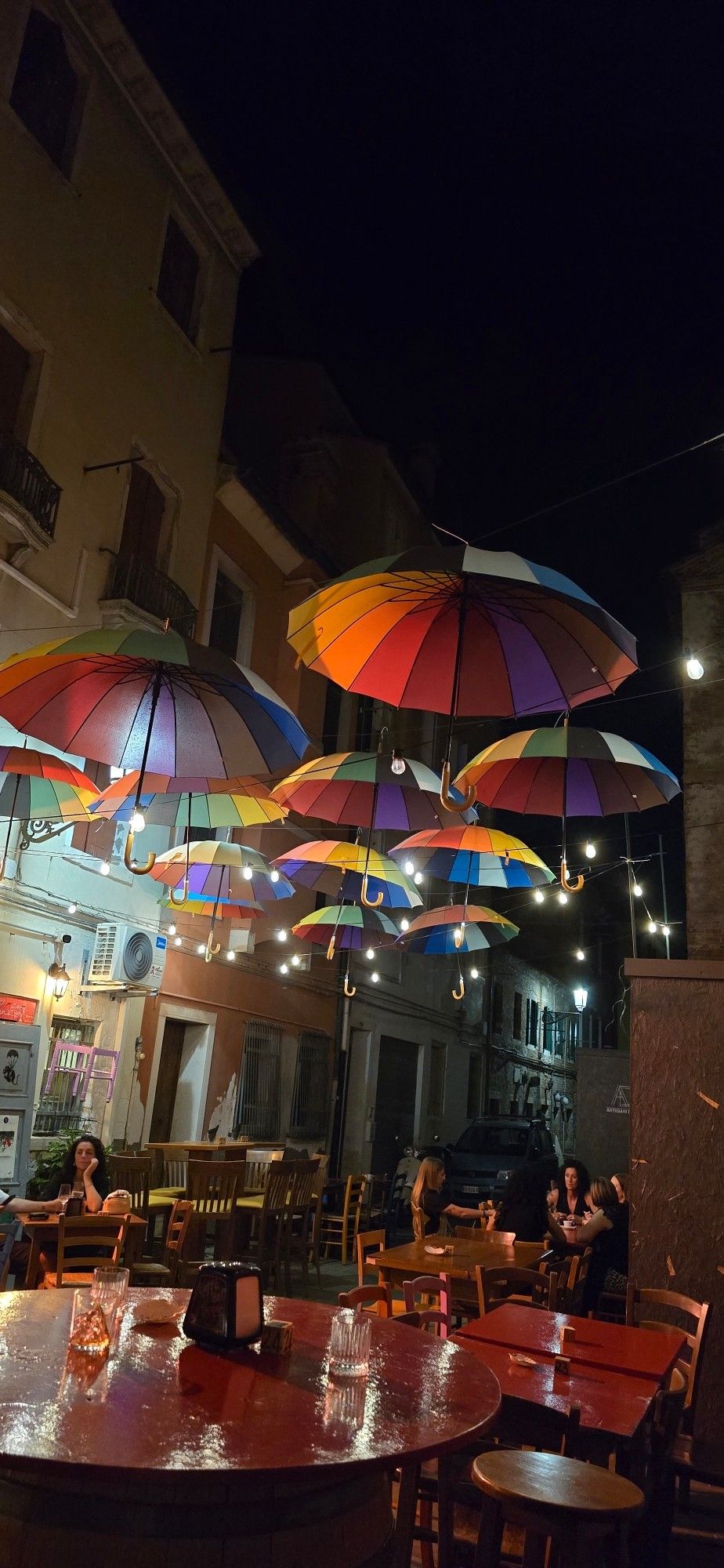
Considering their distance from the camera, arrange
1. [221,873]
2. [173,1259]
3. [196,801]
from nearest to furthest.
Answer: [173,1259] < [196,801] < [221,873]

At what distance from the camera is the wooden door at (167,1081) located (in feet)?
48.3

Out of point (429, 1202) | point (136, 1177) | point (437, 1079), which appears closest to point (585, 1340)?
point (429, 1202)

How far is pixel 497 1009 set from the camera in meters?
34.1

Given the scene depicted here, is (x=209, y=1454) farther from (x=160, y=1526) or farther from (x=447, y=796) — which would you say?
(x=447, y=796)

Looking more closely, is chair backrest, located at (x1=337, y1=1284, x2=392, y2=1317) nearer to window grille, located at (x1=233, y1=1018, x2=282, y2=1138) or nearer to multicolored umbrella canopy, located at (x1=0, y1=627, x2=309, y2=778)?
multicolored umbrella canopy, located at (x1=0, y1=627, x2=309, y2=778)

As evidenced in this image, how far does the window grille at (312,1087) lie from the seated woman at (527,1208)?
363 inches

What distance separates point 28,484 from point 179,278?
6.22 meters

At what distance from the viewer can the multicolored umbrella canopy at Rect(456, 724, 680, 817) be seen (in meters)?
7.68

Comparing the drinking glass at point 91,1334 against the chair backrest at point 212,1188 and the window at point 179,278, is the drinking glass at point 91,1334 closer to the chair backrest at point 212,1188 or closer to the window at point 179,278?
the chair backrest at point 212,1188

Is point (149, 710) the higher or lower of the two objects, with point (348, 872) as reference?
lower

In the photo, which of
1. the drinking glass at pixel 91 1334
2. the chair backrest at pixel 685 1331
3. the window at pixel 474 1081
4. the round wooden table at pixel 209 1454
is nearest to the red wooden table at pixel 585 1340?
the chair backrest at pixel 685 1331

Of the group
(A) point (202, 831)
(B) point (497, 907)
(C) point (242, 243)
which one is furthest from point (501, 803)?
(B) point (497, 907)

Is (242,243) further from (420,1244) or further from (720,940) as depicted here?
(420,1244)

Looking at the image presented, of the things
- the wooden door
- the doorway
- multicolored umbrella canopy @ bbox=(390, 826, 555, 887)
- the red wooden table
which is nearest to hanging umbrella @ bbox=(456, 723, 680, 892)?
multicolored umbrella canopy @ bbox=(390, 826, 555, 887)
